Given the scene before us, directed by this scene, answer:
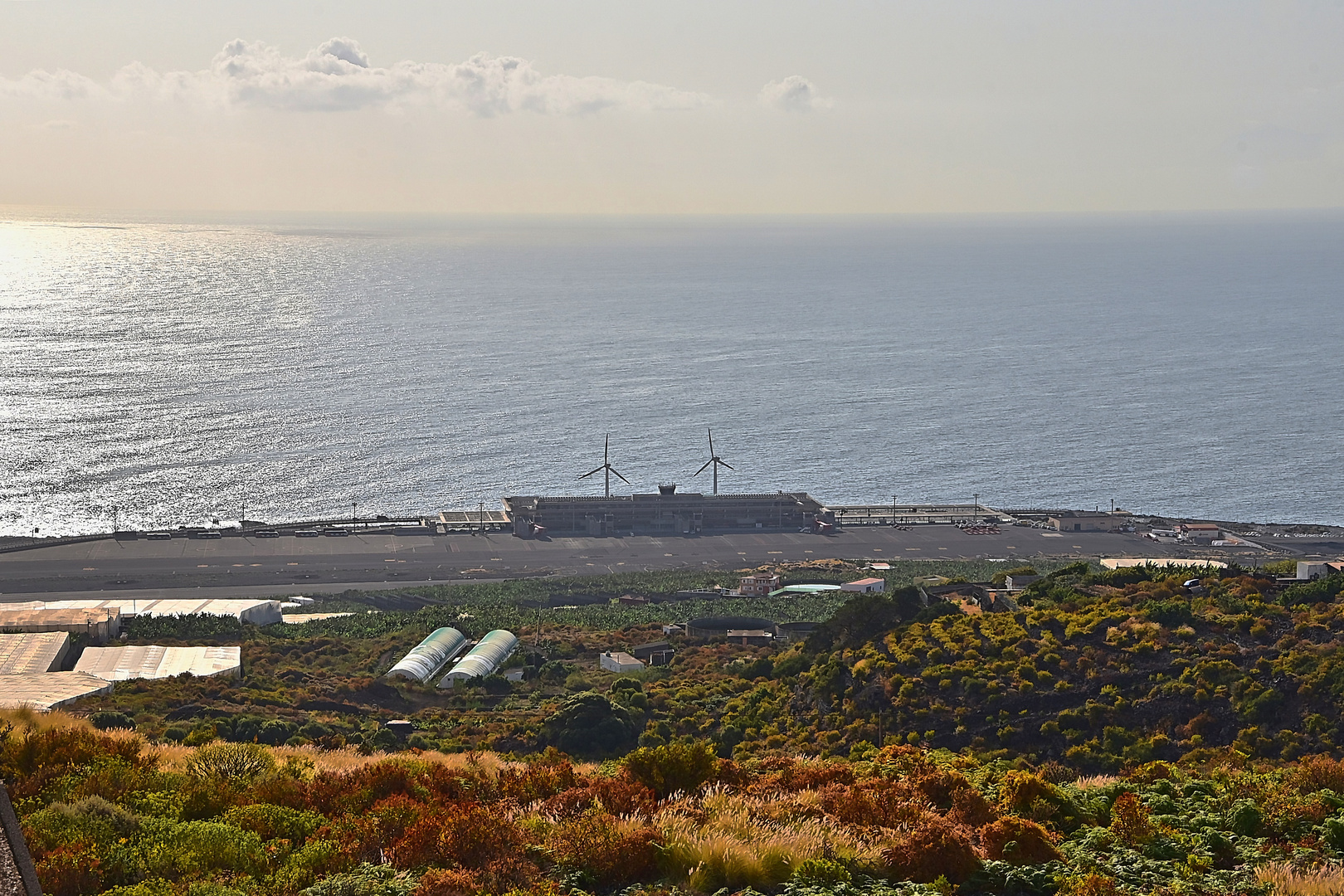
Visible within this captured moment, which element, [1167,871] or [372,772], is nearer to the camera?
[1167,871]

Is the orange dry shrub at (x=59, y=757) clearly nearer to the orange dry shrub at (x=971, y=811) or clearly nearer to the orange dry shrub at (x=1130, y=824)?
the orange dry shrub at (x=971, y=811)

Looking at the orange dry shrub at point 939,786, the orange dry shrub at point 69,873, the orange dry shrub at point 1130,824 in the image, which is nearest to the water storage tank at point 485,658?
the orange dry shrub at point 939,786

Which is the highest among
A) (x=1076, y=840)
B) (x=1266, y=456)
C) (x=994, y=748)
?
(x=1076, y=840)

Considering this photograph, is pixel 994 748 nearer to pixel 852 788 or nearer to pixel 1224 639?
pixel 1224 639

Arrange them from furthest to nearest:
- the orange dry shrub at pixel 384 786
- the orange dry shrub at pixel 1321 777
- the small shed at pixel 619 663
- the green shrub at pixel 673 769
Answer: the small shed at pixel 619 663
the orange dry shrub at pixel 1321 777
the green shrub at pixel 673 769
the orange dry shrub at pixel 384 786

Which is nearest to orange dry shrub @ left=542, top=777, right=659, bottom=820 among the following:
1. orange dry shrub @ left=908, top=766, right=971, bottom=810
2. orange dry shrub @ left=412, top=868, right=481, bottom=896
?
orange dry shrub @ left=412, top=868, right=481, bottom=896

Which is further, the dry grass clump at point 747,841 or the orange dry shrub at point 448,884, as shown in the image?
the dry grass clump at point 747,841

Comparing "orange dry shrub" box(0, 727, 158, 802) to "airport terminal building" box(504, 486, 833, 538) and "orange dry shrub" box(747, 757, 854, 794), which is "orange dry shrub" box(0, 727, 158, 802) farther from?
"airport terminal building" box(504, 486, 833, 538)

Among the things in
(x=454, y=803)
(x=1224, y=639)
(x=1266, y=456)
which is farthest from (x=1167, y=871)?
(x=1266, y=456)
